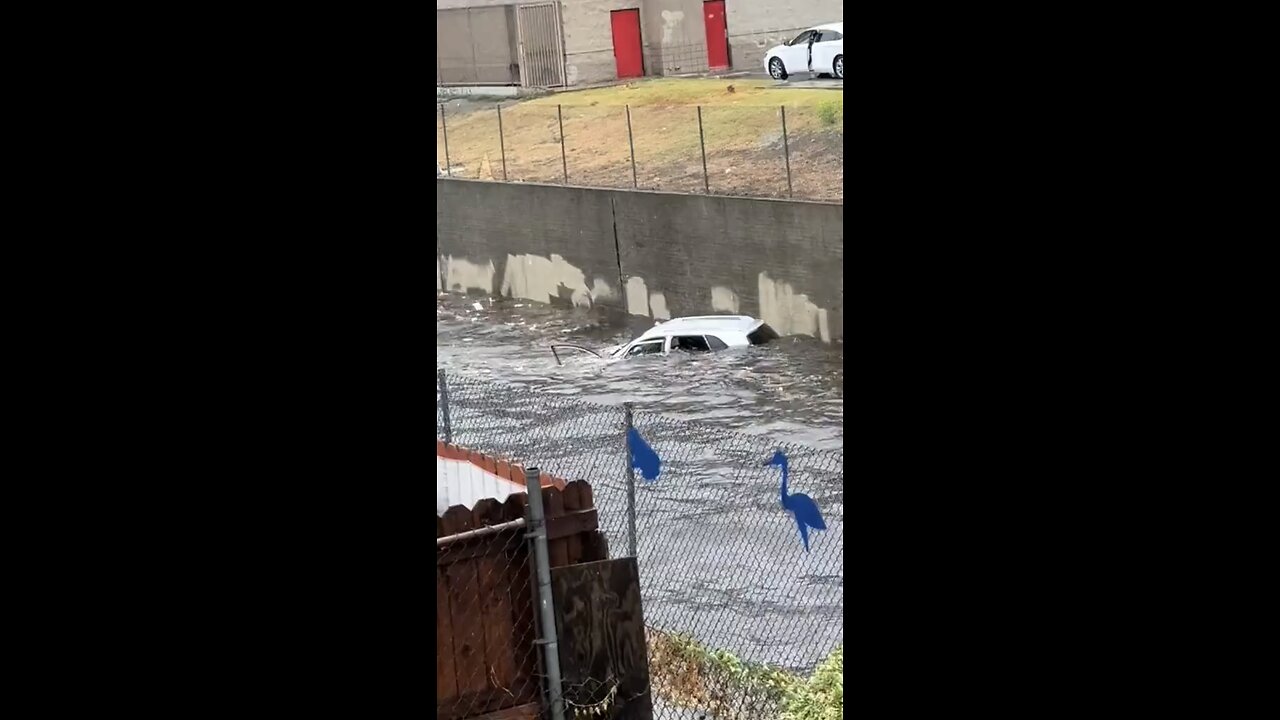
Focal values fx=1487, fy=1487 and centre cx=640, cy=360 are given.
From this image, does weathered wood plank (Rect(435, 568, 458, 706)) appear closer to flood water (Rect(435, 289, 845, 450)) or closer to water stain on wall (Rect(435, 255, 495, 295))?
flood water (Rect(435, 289, 845, 450))

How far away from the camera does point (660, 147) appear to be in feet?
104

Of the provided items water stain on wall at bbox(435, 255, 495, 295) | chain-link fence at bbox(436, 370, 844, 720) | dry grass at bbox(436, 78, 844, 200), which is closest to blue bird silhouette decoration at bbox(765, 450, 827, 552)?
chain-link fence at bbox(436, 370, 844, 720)

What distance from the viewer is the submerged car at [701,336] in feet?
81.7

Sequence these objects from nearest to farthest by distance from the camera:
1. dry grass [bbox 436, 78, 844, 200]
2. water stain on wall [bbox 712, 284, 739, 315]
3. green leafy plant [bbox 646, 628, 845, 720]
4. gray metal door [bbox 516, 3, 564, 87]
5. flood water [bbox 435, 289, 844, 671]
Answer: green leafy plant [bbox 646, 628, 845, 720] < flood water [bbox 435, 289, 844, 671] < water stain on wall [bbox 712, 284, 739, 315] < dry grass [bbox 436, 78, 844, 200] < gray metal door [bbox 516, 3, 564, 87]

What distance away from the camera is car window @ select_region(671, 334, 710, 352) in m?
24.9

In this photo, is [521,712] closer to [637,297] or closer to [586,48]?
[637,297]

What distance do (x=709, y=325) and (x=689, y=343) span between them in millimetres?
777

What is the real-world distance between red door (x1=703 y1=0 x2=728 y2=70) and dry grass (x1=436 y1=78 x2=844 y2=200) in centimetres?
116

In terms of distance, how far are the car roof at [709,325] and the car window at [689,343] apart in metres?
0.21

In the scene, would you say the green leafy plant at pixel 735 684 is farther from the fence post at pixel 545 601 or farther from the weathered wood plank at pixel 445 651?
the weathered wood plank at pixel 445 651

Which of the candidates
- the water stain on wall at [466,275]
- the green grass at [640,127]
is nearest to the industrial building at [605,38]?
the green grass at [640,127]
